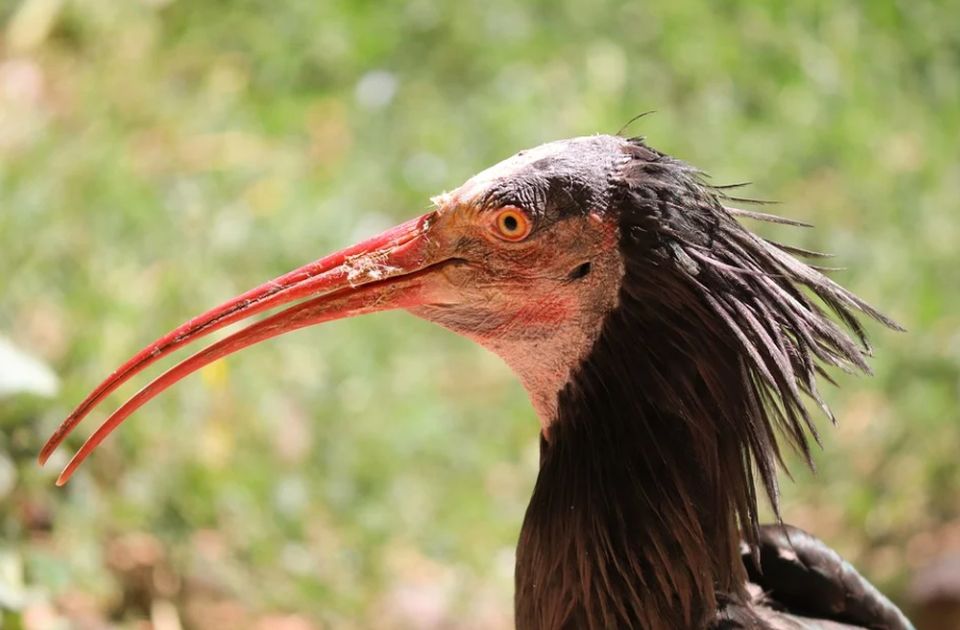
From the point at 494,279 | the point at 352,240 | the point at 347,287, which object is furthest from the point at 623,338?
the point at 352,240

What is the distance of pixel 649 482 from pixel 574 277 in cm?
40

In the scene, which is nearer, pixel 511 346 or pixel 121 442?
pixel 511 346

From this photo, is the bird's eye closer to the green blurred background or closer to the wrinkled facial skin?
the wrinkled facial skin

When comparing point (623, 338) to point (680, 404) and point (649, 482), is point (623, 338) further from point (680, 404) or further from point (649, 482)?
point (649, 482)

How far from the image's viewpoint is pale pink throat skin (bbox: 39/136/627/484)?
222cm

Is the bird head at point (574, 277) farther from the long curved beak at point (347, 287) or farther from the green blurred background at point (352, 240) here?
the green blurred background at point (352, 240)

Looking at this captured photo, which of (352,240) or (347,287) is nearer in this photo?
(347,287)

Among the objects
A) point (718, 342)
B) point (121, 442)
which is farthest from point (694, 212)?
point (121, 442)

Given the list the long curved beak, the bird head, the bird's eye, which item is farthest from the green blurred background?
the bird's eye

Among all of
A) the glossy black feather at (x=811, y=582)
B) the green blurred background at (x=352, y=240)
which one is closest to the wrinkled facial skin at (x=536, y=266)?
the glossy black feather at (x=811, y=582)

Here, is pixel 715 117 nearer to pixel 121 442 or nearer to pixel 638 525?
pixel 121 442

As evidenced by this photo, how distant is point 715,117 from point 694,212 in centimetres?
404

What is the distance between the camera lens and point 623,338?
224cm

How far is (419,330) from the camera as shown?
5.38m
